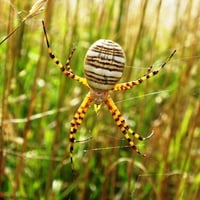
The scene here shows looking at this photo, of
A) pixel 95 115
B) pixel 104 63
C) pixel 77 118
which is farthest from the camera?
pixel 95 115

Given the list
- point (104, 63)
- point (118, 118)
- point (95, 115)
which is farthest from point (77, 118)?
point (95, 115)

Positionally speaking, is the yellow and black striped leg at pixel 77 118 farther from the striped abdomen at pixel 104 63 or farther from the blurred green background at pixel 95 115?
the blurred green background at pixel 95 115

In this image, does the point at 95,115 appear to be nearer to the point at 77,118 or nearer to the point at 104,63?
the point at 77,118

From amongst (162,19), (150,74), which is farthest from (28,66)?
Result: (150,74)

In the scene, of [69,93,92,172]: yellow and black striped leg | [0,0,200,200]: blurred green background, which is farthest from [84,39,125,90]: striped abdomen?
[0,0,200,200]: blurred green background

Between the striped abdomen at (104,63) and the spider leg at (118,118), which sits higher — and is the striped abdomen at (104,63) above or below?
above

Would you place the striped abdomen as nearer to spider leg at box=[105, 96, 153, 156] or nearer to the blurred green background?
spider leg at box=[105, 96, 153, 156]

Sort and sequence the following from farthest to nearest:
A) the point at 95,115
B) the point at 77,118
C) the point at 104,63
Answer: the point at 95,115 < the point at 77,118 < the point at 104,63

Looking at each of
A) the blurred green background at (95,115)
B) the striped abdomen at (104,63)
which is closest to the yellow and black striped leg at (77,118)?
the striped abdomen at (104,63)

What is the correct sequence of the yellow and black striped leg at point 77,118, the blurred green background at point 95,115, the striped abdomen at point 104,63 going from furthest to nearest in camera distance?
the blurred green background at point 95,115, the yellow and black striped leg at point 77,118, the striped abdomen at point 104,63
